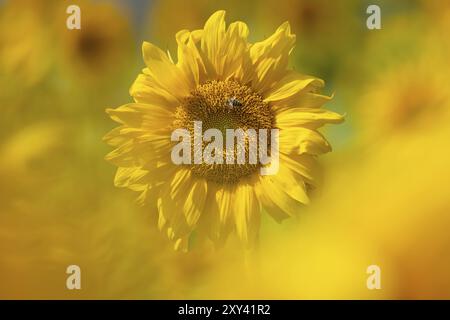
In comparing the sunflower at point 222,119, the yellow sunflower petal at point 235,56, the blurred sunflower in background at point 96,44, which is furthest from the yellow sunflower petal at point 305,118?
the blurred sunflower in background at point 96,44

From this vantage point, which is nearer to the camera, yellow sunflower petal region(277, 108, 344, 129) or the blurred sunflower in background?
yellow sunflower petal region(277, 108, 344, 129)

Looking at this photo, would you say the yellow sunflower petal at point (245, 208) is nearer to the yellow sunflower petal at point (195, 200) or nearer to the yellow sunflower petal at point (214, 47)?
the yellow sunflower petal at point (195, 200)

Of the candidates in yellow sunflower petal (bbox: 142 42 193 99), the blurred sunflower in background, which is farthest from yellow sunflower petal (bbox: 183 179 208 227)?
the blurred sunflower in background

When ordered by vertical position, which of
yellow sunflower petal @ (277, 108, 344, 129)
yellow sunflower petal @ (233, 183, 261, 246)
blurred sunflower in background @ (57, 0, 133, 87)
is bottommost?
yellow sunflower petal @ (233, 183, 261, 246)

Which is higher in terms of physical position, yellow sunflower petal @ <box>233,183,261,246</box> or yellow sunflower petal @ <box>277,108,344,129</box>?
yellow sunflower petal @ <box>277,108,344,129</box>

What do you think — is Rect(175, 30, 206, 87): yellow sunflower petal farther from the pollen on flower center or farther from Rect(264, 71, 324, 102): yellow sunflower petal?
Rect(264, 71, 324, 102): yellow sunflower petal

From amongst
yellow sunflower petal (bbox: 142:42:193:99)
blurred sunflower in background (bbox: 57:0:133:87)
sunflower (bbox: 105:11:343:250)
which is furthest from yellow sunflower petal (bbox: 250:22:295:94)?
blurred sunflower in background (bbox: 57:0:133:87)
